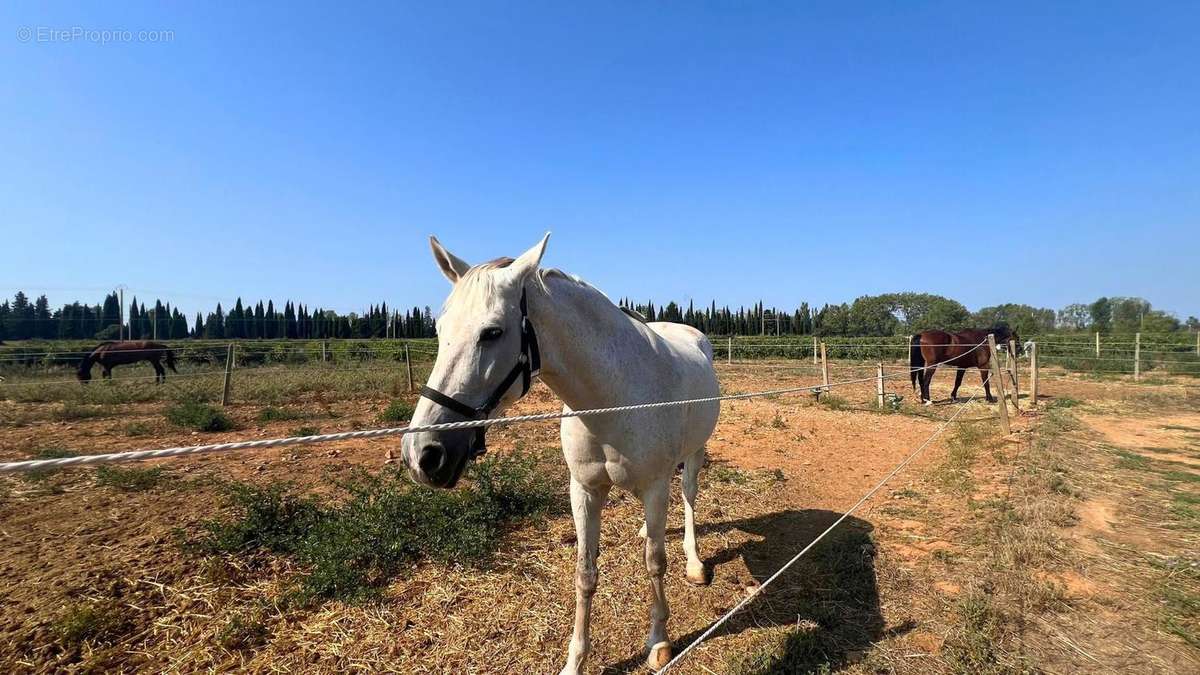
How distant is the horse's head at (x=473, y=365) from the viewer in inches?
66.0

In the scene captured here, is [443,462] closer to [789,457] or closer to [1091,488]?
[789,457]

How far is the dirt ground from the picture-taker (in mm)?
2635

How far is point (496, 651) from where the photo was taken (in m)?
2.73

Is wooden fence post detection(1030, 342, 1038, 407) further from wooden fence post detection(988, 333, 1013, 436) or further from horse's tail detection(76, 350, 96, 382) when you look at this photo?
horse's tail detection(76, 350, 96, 382)

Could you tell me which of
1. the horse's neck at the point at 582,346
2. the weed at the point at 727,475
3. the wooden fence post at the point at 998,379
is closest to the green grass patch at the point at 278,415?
the weed at the point at 727,475

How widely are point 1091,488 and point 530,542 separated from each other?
6427 mm

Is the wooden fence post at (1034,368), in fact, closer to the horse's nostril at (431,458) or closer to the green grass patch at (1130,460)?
the green grass patch at (1130,460)

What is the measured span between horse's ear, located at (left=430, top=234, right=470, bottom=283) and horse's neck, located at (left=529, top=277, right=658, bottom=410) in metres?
0.36

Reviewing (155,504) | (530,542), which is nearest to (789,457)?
(530,542)

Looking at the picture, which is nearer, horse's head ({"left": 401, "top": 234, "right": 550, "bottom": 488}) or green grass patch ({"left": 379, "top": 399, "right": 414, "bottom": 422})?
horse's head ({"left": 401, "top": 234, "right": 550, "bottom": 488})

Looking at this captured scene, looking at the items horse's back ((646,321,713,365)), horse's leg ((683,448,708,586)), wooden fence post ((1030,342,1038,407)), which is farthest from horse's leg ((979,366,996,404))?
horse's leg ((683,448,708,586))

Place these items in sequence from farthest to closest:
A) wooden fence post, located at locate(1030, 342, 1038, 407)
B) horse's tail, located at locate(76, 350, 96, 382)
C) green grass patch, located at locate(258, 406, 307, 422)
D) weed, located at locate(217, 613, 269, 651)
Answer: horse's tail, located at locate(76, 350, 96, 382) → wooden fence post, located at locate(1030, 342, 1038, 407) → green grass patch, located at locate(258, 406, 307, 422) → weed, located at locate(217, 613, 269, 651)

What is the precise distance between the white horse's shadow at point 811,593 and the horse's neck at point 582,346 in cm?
173

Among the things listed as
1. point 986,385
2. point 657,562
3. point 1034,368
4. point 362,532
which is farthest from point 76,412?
point 986,385
